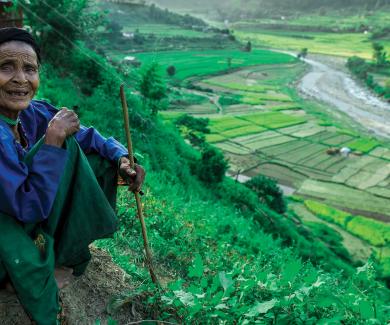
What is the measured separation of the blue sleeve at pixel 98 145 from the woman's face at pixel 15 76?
0.44 m

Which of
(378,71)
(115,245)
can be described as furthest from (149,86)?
(378,71)

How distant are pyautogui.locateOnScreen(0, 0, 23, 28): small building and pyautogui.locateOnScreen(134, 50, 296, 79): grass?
36491 millimetres

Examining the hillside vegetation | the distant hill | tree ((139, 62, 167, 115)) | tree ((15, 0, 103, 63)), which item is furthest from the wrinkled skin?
the distant hill

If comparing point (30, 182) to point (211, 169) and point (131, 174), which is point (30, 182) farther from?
point (211, 169)

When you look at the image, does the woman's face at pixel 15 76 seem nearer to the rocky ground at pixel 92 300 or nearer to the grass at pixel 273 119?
the rocky ground at pixel 92 300

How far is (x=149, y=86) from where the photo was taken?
Answer: 16.0m

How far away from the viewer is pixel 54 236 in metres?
2.53

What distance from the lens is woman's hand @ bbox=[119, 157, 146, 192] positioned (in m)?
2.69

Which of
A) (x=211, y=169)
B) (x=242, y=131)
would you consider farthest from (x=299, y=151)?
(x=211, y=169)

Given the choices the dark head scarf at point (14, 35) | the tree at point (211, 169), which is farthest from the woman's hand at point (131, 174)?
the tree at point (211, 169)

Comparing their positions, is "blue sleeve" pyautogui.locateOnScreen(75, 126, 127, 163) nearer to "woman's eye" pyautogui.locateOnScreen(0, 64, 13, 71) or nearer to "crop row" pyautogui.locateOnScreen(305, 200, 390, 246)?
"woman's eye" pyautogui.locateOnScreen(0, 64, 13, 71)

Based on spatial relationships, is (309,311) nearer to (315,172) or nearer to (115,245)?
(115,245)

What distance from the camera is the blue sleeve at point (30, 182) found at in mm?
2135

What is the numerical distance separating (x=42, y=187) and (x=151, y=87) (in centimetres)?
1410
